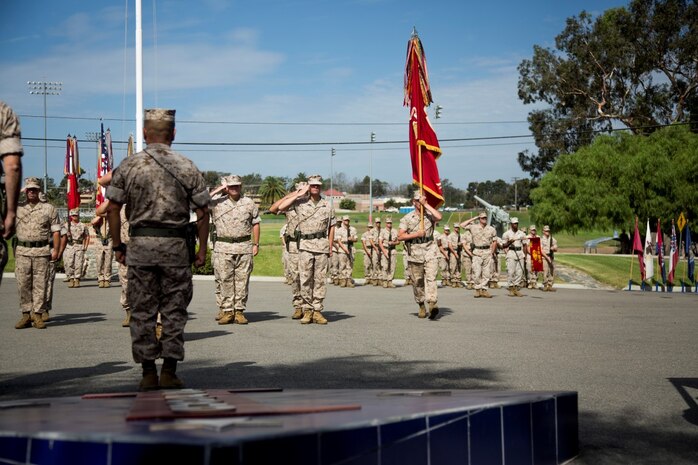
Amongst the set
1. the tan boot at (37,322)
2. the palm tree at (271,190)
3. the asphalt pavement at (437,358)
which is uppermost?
the palm tree at (271,190)

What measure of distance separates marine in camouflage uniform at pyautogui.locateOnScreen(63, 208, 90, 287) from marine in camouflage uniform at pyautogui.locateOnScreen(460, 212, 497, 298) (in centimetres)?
1218

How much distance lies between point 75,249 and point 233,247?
614 inches

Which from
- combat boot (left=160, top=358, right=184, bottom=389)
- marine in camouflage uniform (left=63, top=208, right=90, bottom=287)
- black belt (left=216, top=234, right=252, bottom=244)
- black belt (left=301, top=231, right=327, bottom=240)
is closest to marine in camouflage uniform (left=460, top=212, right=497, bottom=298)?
black belt (left=301, top=231, right=327, bottom=240)

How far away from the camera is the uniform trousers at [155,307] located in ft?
22.5

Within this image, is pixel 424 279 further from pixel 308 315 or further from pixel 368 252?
pixel 368 252

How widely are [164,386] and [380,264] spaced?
889 inches

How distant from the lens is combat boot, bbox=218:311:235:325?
14.0 metres

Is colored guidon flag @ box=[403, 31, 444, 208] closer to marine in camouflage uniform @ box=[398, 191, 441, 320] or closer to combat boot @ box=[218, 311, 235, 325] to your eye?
marine in camouflage uniform @ box=[398, 191, 441, 320]

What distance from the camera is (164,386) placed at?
684 cm

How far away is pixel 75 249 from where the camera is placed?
27.9 metres

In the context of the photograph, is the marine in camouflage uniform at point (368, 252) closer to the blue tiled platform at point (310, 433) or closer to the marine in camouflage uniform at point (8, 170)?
the marine in camouflage uniform at point (8, 170)

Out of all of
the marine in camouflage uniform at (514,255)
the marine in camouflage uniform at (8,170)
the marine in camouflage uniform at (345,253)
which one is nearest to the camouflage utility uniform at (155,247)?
the marine in camouflage uniform at (8,170)

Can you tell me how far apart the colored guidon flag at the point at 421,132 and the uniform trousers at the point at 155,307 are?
9083 mm

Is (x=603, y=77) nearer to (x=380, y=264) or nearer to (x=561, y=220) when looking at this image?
(x=561, y=220)
